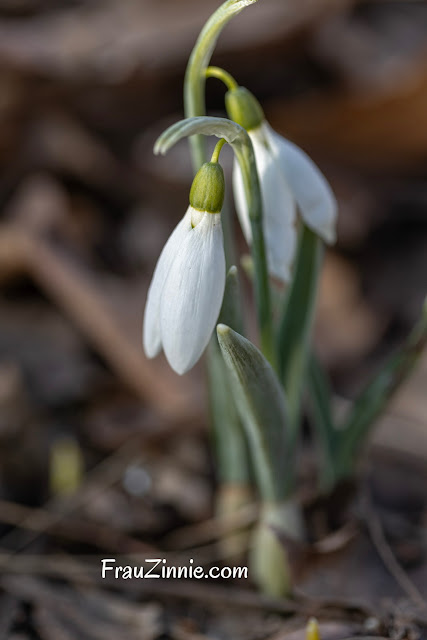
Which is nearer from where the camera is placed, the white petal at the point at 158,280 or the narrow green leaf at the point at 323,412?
the white petal at the point at 158,280

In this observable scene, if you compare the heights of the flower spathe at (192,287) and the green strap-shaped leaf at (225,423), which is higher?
the flower spathe at (192,287)

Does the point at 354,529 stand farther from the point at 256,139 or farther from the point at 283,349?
the point at 256,139

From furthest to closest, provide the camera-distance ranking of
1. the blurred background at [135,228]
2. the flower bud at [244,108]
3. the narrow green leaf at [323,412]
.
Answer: the blurred background at [135,228], the narrow green leaf at [323,412], the flower bud at [244,108]

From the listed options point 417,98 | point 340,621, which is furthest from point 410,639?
point 417,98

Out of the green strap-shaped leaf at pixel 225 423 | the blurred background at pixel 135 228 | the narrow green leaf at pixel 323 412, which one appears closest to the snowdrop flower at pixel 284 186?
the green strap-shaped leaf at pixel 225 423

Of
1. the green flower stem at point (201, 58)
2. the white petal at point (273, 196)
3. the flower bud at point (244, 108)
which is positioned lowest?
the white petal at point (273, 196)

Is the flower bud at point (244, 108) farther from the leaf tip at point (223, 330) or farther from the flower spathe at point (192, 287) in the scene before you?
the leaf tip at point (223, 330)

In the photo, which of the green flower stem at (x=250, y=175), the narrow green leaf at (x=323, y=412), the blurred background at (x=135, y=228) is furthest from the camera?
the blurred background at (x=135, y=228)
